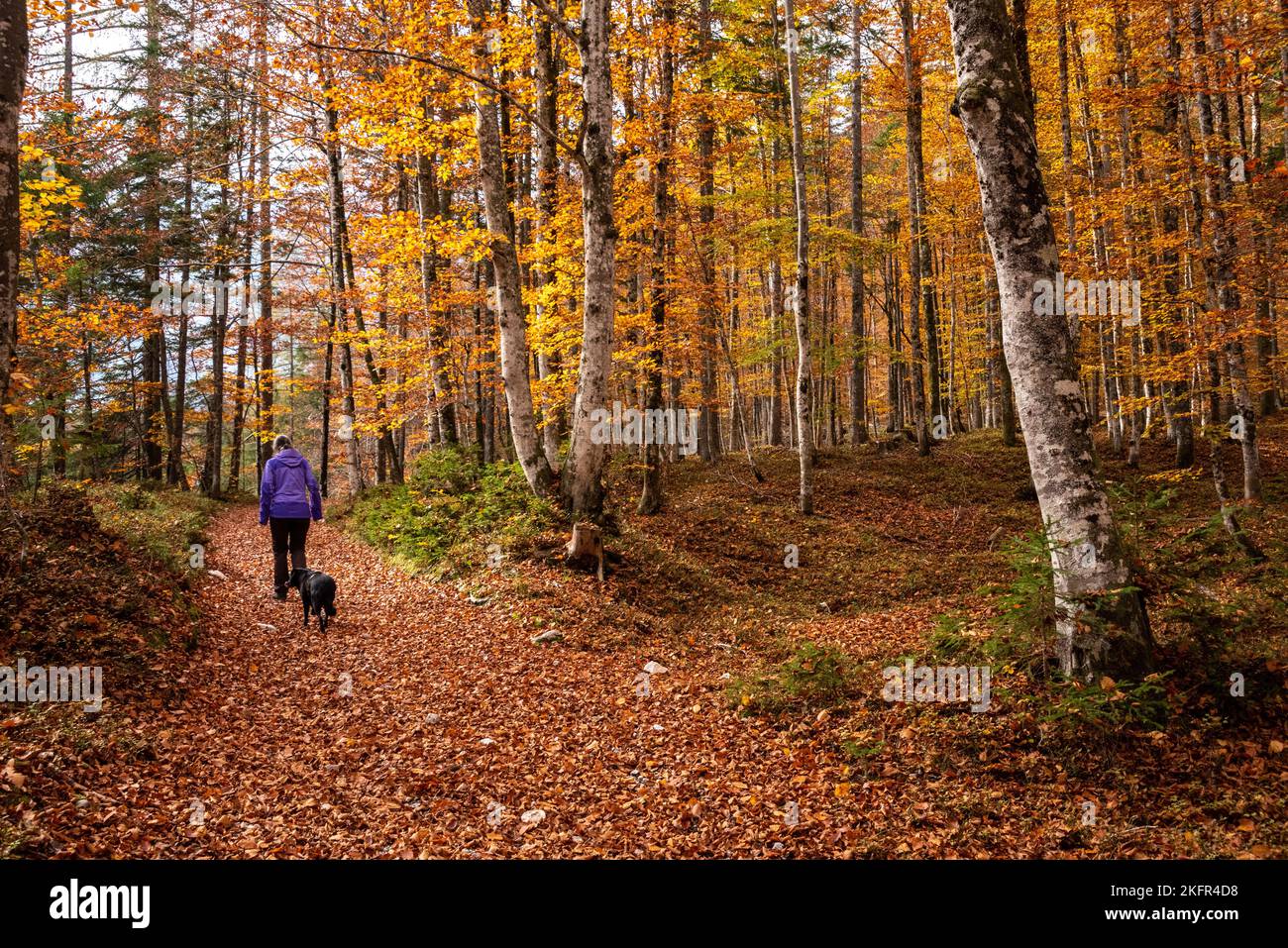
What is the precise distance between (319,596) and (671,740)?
520cm

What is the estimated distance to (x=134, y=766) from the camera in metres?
4.80

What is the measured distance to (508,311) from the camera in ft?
39.1

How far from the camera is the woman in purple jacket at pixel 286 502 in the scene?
9523 millimetres

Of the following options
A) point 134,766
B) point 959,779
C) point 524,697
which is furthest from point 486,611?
point 959,779

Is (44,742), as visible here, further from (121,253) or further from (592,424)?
(121,253)
